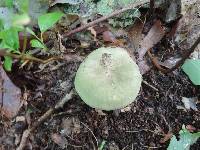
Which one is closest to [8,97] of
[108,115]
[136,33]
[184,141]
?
[108,115]

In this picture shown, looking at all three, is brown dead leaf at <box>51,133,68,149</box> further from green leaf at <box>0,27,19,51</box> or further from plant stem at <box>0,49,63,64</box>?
green leaf at <box>0,27,19,51</box>

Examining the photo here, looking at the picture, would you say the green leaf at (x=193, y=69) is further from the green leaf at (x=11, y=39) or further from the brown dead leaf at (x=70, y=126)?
the green leaf at (x=11, y=39)

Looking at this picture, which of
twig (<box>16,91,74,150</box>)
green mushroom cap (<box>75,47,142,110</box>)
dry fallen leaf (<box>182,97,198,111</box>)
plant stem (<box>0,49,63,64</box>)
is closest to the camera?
green mushroom cap (<box>75,47,142,110</box>)

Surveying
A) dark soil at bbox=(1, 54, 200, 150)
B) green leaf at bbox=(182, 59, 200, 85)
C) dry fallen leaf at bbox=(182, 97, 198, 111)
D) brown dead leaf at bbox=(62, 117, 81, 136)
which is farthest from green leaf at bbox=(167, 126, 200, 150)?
brown dead leaf at bbox=(62, 117, 81, 136)

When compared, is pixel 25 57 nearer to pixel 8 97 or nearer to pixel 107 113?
pixel 8 97

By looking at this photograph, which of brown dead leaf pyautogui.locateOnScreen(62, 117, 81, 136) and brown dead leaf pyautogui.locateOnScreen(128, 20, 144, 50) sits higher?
brown dead leaf pyautogui.locateOnScreen(128, 20, 144, 50)

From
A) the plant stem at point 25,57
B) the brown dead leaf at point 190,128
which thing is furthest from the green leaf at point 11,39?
the brown dead leaf at point 190,128

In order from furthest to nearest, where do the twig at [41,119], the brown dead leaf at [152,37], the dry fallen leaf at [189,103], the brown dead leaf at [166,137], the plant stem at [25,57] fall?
the brown dead leaf at [152,37] < the dry fallen leaf at [189,103] < the brown dead leaf at [166,137] < the twig at [41,119] < the plant stem at [25,57]
